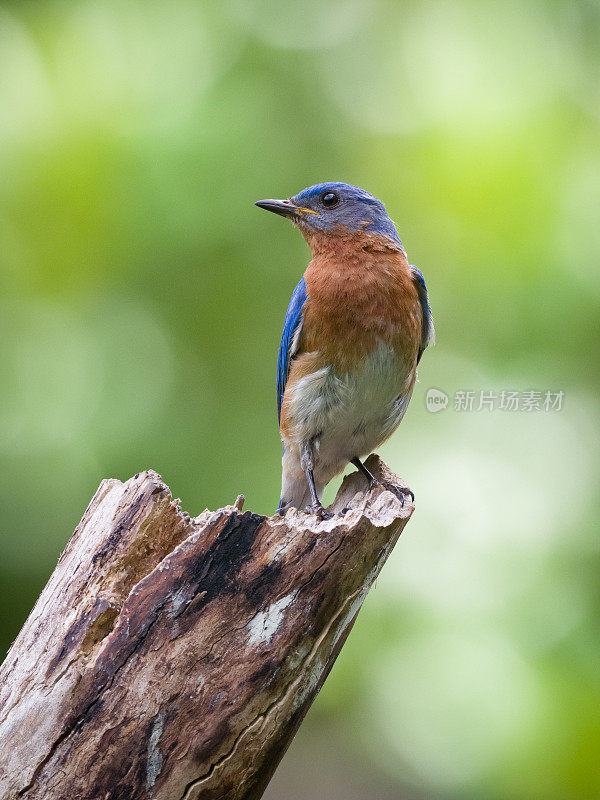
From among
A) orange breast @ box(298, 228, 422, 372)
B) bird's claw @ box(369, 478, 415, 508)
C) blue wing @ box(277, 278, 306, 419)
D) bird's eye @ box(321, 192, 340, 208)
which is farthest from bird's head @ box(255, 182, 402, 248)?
bird's claw @ box(369, 478, 415, 508)

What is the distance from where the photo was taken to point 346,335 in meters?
4.01

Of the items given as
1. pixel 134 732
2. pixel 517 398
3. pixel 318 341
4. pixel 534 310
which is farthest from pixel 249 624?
pixel 534 310

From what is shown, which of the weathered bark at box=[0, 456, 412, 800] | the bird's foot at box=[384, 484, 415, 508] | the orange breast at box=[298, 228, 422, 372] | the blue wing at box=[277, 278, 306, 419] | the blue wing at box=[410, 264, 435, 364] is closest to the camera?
the weathered bark at box=[0, 456, 412, 800]

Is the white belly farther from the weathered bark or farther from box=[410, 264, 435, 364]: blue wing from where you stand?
the weathered bark

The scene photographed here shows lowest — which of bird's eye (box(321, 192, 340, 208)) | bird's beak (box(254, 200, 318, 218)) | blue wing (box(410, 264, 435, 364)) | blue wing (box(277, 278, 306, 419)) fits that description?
blue wing (box(277, 278, 306, 419))

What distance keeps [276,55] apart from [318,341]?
11.1ft

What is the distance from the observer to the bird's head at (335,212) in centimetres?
437

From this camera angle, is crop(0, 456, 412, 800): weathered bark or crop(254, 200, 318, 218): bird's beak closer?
crop(0, 456, 412, 800): weathered bark

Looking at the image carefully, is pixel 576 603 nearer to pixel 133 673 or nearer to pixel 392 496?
pixel 392 496

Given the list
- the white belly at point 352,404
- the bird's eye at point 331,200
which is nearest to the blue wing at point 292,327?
the white belly at point 352,404

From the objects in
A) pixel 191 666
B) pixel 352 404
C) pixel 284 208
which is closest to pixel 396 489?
pixel 352 404

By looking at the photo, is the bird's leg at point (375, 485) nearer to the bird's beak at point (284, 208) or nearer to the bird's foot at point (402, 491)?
the bird's foot at point (402, 491)

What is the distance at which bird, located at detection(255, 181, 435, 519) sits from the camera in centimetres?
402

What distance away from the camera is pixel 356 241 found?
4281 millimetres
